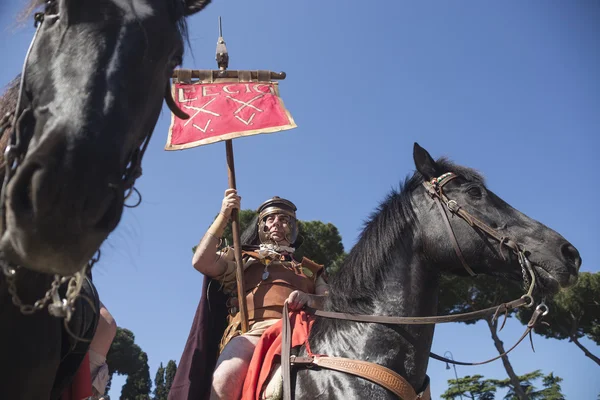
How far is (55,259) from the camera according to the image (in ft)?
4.78

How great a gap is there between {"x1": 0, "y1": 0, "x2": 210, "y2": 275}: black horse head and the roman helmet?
11.6ft

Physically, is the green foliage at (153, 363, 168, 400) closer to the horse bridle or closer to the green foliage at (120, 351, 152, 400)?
the green foliage at (120, 351, 152, 400)

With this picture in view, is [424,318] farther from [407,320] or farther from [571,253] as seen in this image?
[571,253]

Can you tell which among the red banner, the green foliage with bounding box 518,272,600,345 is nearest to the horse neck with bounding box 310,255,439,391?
the red banner

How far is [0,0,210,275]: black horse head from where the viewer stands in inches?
56.2

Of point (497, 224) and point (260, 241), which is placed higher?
point (260, 241)

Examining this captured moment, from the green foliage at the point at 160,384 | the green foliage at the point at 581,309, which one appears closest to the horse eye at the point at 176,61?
the green foliage at the point at 581,309

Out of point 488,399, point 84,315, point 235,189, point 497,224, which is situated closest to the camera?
point 84,315

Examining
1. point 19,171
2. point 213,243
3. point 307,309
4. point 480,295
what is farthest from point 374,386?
point 480,295

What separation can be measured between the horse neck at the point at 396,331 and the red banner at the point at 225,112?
2220 millimetres

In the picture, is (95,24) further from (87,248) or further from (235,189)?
(235,189)

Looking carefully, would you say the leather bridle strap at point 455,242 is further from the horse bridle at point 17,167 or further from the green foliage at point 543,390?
the green foliage at point 543,390

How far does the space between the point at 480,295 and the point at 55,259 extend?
863 inches

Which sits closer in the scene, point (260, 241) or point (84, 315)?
point (84, 315)
